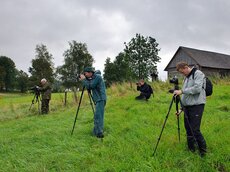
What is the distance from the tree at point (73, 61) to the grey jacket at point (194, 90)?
52.9 metres

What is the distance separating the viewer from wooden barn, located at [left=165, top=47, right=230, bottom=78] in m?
37.3

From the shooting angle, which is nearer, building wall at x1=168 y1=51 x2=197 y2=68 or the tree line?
building wall at x1=168 y1=51 x2=197 y2=68

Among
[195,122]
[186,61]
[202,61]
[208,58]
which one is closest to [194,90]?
[195,122]

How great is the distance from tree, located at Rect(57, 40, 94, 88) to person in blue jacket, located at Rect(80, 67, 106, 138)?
5063cm

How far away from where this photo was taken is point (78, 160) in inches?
212

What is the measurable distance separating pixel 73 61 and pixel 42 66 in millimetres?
7027

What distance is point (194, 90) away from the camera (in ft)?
15.8

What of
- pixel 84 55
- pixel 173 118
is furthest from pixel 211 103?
pixel 84 55

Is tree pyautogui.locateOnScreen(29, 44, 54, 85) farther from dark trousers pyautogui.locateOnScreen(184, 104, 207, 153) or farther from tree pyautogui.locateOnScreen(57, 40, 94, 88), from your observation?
dark trousers pyautogui.locateOnScreen(184, 104, 207, 153)

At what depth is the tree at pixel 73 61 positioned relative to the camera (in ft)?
190

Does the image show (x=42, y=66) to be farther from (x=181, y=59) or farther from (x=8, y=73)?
(x=181, y=59)

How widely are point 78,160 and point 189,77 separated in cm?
282

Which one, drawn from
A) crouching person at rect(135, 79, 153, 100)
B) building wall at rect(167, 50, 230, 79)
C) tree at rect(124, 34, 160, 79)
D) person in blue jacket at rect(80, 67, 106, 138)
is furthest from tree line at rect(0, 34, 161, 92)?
person in blue jacket at rect(80, 67, 106, 138)

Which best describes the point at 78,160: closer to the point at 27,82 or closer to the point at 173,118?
the point at 173,118
